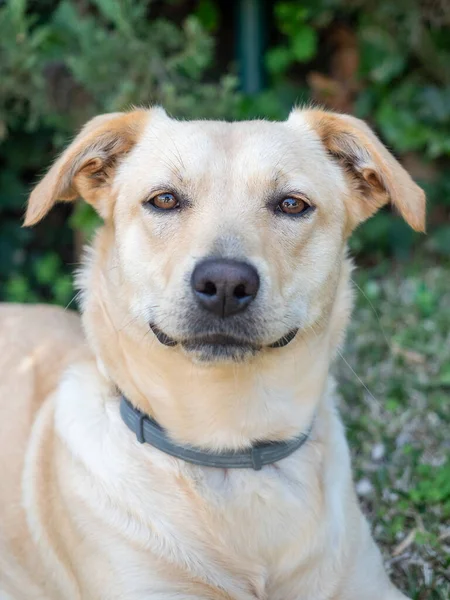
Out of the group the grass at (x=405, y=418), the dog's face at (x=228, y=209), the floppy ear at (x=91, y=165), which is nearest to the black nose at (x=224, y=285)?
the dog's face at (x=228, y=209)

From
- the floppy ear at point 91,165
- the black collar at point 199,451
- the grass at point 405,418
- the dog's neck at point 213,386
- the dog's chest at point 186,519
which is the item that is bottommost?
the grass at point 405,418

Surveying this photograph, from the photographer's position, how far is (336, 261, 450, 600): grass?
325cm

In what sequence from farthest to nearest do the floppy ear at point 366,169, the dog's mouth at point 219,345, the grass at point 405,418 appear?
1. the grass at point 405,418
2. the floppy ear at point 366,169
3. the dog's mouth at point 219,345

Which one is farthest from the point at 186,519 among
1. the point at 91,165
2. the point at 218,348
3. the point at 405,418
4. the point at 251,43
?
the point at 251,43

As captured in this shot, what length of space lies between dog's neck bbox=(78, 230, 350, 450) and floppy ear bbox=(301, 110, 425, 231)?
510 millimetres

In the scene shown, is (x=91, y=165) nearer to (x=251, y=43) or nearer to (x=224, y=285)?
(x=224, y=285)

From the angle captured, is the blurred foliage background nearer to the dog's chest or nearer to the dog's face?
the dog's face

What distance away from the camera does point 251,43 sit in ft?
22.2

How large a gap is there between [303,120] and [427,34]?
363 cm

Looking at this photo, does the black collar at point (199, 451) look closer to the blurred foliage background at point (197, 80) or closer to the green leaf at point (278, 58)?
the blurred foliage background at point (197, 80)

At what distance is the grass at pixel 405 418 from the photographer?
3254 millimetres

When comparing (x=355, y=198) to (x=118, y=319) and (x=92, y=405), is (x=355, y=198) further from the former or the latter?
(x=92, y=405)

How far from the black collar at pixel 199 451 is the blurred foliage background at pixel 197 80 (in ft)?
9.32

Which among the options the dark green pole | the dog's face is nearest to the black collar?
the dog's face
